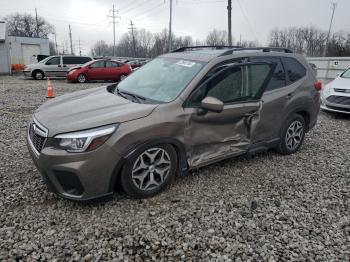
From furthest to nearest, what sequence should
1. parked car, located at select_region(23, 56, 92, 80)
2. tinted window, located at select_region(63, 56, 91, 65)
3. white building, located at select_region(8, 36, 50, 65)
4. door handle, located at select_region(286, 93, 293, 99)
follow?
white building, located at select_region(8, 36, 50, 65) → tinted window, located at select_region(63, 56, 91, 65) → parked car, located at select_region(23, 56, 92, 80) → door handle, located at select_region(286, 93, 293, 99)

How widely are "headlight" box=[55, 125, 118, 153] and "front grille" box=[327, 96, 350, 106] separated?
7289 mm

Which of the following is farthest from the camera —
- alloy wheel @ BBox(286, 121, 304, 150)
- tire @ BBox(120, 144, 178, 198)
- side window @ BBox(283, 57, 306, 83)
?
alloy wheel @ BBox(286, 121, 304, 150)

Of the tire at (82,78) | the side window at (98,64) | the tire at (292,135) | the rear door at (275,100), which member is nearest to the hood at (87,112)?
the rear door at (275,100)

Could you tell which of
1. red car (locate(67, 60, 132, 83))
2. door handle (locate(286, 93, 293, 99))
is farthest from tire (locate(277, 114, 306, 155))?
red car (locate(67, 60, 132, 83))

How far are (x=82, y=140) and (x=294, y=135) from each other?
11.9 ft

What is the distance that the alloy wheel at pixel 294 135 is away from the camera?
5.08 meters

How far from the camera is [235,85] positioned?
4.11 m

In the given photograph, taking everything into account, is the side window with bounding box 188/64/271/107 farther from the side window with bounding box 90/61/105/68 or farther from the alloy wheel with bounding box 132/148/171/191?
the side window with bounding box 90/61/105/68

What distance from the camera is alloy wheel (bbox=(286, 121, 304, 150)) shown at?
16.7ft

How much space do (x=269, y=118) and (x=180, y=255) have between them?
2.61 metres

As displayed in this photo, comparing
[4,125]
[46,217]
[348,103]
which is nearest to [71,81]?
[4,125]

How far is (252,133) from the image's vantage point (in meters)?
4.37

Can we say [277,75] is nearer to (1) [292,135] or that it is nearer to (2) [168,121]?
(1) [292,135]

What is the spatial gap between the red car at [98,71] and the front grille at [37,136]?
14.3 meters
